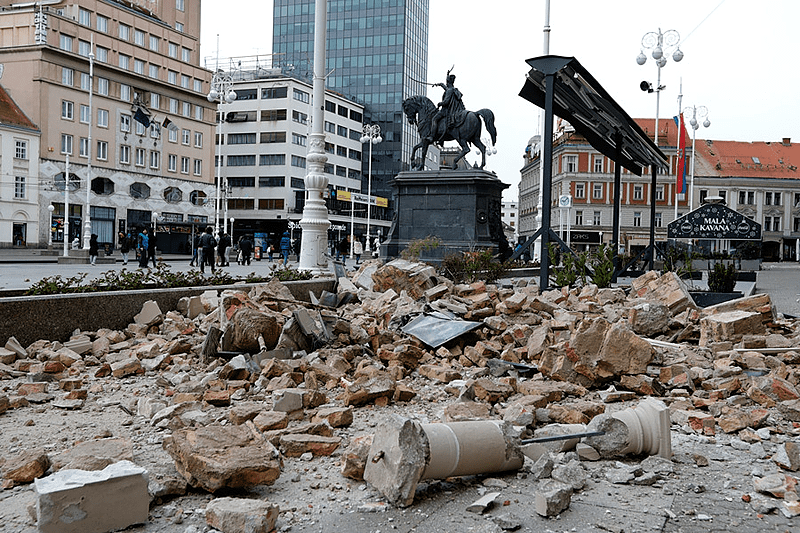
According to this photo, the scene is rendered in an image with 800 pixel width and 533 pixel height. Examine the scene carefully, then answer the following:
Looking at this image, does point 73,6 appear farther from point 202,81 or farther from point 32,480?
point 32,480

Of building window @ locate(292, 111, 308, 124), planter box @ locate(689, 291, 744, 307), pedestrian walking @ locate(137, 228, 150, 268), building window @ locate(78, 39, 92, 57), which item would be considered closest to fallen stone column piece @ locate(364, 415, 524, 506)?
planter box @ locate(689, 291, 744, 307)

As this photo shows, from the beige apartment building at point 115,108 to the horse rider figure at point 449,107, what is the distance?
28.8 meters

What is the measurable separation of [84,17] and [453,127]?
4356cm

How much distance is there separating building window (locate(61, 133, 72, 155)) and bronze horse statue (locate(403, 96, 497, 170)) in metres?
37.5

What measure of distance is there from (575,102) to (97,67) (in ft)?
170

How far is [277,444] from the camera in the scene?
14.2ft

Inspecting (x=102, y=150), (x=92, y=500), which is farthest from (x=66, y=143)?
(x=92, y=500)

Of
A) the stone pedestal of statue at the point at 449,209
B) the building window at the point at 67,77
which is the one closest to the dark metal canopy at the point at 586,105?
the stone pedestal of statue at the point at 449,209

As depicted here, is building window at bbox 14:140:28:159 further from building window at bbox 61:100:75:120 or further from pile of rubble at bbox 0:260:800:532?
pile of rubble at bbox 0:260:800:532

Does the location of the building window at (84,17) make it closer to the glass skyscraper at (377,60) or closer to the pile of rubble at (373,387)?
the glass skyscraper at (377,60)

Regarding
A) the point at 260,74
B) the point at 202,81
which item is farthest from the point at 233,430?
the point at 260,74

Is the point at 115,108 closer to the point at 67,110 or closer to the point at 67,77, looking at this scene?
the point at 67,110

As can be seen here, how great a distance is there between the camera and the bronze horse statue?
923 inches

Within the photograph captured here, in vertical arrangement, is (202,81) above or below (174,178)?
above
